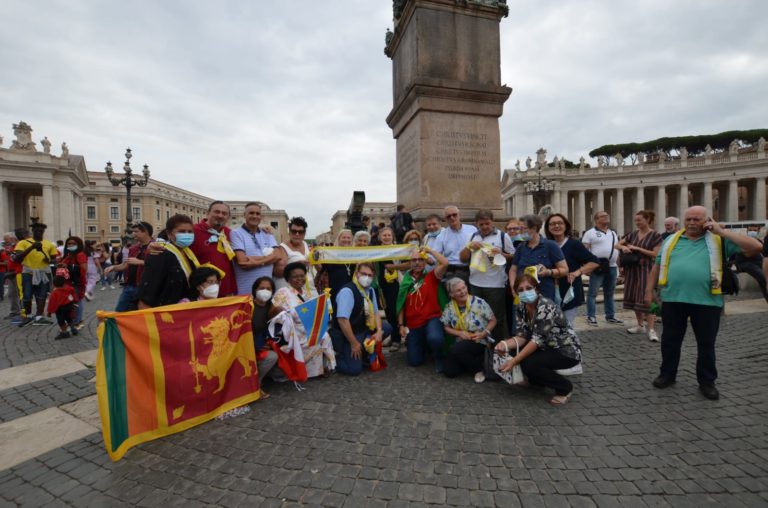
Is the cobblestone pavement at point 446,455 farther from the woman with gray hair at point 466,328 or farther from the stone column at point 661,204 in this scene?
the stone column at point 661,204

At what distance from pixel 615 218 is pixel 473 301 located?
210 feet

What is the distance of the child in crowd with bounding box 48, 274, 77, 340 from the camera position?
660 centimetres

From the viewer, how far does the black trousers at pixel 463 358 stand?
14.0 ft

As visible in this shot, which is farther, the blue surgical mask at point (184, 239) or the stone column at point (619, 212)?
the stone column at point (619, 212)

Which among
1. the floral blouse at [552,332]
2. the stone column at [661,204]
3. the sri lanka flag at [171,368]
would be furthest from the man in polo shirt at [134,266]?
the stone column at [661,204]

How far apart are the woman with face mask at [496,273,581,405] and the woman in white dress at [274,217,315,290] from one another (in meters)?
2.73

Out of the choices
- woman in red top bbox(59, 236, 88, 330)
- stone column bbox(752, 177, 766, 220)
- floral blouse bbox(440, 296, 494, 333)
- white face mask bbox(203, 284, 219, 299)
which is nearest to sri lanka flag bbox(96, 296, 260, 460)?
white face mask bbox(203, 284, 219, 299)

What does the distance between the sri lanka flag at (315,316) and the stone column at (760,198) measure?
68.5 m

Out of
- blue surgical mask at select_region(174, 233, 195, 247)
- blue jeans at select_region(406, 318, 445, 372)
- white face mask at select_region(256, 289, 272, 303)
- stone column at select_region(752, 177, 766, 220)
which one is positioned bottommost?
blue jeans at select_region(406, 318, 445, 372)

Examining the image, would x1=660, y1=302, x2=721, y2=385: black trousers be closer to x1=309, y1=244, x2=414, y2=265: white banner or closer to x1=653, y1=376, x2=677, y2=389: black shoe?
x1=653, y1=376, x2=677, y2=389: black shoe

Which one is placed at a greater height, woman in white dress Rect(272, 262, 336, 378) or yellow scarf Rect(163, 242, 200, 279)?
yellow scarf Rect(163, 242, 200, 279)

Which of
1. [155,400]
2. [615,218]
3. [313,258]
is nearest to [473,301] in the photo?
[313,258]

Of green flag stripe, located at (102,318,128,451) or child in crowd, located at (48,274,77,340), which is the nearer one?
green flag stripe, located at (102,318,128,451)

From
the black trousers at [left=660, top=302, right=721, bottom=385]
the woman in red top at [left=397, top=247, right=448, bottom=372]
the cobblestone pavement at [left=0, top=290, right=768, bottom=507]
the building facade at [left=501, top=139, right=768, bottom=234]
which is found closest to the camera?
the cobblestone pavement at [left=0, top=290, right=768, bottom=507]
